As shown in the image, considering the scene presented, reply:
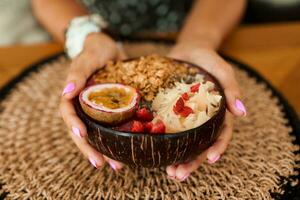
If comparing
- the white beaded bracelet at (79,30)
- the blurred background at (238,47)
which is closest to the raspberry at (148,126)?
the white beaded bracelet at (79,30)

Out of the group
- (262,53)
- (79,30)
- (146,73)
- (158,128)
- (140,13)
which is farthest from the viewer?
(140,13)

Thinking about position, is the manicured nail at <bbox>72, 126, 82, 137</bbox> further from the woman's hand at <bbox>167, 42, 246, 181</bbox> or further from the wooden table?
the wooden table

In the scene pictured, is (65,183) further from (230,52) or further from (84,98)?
(230,52)

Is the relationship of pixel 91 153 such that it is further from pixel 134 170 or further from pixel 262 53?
pixel 262 53

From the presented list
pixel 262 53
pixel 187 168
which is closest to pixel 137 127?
pixel 187 168

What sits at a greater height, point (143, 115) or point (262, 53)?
point (143, 115)

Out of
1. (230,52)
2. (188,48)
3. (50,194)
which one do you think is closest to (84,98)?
(50,194)

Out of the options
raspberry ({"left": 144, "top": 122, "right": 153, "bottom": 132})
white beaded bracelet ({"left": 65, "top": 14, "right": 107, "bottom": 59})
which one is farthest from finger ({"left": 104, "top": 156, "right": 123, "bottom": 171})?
white beaded bracelet ({"left": 65, "top": 14, "right": 107, "bottom": 59})
